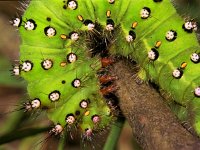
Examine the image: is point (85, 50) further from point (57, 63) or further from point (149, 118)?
point (149, 118)

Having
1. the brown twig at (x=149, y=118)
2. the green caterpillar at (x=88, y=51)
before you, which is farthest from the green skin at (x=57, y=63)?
the brown twig at (x=149, y=118)

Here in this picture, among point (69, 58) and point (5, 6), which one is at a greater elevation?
point (5, 6)

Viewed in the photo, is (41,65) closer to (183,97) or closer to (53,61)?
(53,61)

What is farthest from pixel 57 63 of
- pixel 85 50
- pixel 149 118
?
pixel 149 118

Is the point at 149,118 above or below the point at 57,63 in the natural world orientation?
below

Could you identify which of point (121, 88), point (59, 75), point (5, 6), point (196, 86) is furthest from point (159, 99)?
point (5, 6)

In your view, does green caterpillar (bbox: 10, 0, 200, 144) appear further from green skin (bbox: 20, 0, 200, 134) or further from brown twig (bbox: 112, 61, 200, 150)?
brown twig (bbox: 112, 61, 200, 150)

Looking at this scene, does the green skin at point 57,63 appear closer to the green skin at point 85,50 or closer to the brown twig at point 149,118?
the green skin at point 85,50
